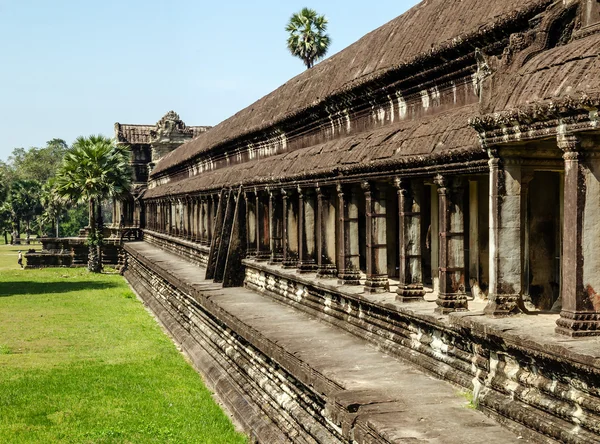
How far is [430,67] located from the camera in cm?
927

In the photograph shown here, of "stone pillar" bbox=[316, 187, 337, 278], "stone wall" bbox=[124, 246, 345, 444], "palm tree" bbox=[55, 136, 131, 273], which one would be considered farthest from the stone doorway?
"palm tree" bbox=[55, 136, 131, 273]

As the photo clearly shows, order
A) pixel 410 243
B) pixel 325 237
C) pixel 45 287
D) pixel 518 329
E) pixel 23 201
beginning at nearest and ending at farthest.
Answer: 1. pixel 518 329
2. pixel 410 243
3. pixel 325 237
4. pixel 45 287
5. pixel 23 201

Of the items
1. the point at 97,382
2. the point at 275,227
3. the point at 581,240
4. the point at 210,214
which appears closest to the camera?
the point at 581,240

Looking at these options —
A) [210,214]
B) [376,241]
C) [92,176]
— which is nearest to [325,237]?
[376,241]

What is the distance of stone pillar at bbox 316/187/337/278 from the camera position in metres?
12.3

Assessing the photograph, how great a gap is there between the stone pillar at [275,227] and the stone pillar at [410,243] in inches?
237

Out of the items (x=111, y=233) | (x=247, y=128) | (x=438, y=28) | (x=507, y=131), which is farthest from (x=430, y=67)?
(x=111, y=233)

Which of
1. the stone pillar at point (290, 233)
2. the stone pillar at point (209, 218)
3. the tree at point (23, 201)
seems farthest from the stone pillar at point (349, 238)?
the tree at point (23, 201)

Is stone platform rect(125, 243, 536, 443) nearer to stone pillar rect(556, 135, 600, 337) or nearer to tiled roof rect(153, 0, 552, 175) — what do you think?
stone pillar rect(556, 135, 600, 337)

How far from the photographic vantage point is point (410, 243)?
9320 mm

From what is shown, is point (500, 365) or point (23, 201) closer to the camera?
point (500, 365)

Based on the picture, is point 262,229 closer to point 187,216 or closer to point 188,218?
point 188,218

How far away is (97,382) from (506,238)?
8.68m

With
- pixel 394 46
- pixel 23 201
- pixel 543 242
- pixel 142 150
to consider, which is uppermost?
pixel 142 150
